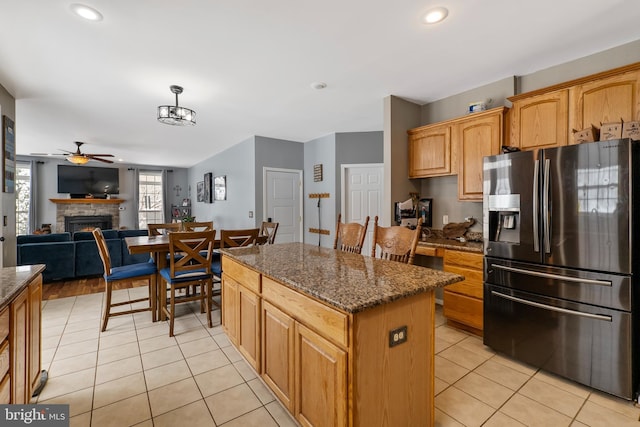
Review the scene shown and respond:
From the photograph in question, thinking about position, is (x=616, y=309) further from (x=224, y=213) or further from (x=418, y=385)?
(x=224, y=213)

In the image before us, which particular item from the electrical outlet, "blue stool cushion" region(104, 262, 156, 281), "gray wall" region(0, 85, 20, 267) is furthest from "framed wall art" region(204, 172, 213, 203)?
the electrical outlet

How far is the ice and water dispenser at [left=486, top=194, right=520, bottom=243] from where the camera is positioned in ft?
7.88

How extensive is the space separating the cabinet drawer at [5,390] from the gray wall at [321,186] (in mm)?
4363

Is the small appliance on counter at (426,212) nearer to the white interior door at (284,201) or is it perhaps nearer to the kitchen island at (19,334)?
the white interior door at (284,201)

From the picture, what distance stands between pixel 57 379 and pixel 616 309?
390cm

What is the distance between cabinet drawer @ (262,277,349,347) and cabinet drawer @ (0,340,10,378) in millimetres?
1178

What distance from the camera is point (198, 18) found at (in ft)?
6.82

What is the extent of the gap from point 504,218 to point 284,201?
4.05m

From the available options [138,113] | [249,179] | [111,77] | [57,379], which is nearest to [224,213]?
[249,179]

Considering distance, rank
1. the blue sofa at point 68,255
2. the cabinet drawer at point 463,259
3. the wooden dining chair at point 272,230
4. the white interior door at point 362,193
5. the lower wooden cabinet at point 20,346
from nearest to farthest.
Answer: the lower wooden cabinet at point 20,346 < the cabinet drawer at point 463,259 < the wooden dining chair at point 272,230 < the blue sofa at point 68,255 < the white interior door at point 362,193

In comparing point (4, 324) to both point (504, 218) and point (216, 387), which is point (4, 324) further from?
point (504, 218)

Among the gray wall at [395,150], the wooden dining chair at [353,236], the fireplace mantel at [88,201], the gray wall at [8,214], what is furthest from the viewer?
the fireplace mantel at [88,201]

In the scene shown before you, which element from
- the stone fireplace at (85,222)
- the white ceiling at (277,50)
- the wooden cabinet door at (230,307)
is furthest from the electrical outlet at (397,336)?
the stone fireplace at (85,222)

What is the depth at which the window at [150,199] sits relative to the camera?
929 centimetres
